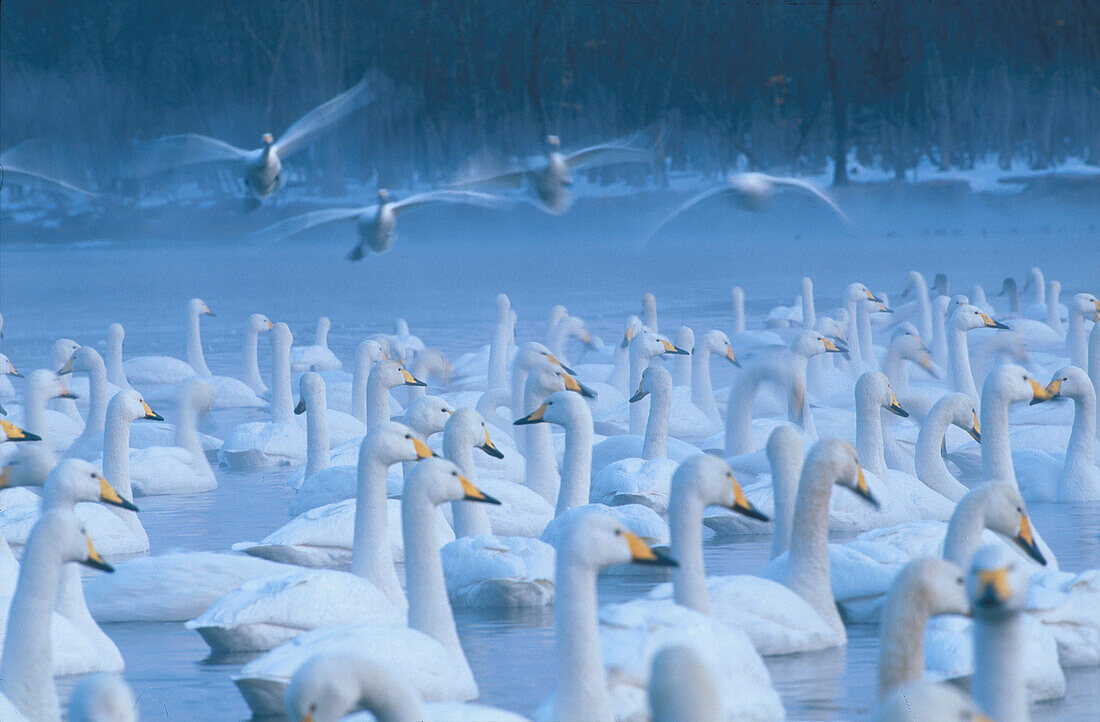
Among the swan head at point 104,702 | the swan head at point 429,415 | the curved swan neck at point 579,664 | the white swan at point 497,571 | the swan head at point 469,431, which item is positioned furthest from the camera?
the swan head at point 429,415

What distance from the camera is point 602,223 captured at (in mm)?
39062

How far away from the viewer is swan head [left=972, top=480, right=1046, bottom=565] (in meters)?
5.91

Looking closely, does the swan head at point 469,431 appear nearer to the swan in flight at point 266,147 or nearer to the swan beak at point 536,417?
the swan beak at point 536,417

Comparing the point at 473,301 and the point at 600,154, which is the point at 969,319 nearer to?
the point at 600,154

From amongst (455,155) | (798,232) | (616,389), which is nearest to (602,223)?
(798,232)

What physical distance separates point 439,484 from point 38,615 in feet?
4.58

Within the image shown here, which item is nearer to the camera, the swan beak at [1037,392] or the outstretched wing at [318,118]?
the swan beak at [1037,392]

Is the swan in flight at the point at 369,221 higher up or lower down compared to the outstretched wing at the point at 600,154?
lower down

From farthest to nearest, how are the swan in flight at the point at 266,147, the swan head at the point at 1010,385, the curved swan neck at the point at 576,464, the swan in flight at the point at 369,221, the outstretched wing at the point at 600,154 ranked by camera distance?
the outstretched wing at the point at 600,154 < the swan in flight at the point at 266,147 < the swan in flight at the point at 369,221 < the swan head at the point at 1010,385 < the curved swan neck at the point at 576,464

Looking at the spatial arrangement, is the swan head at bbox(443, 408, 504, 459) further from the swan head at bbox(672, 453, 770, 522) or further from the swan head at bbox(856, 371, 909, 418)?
the swan head at bbox(856, 371, 909, 418)

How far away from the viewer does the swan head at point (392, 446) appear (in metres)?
6.69

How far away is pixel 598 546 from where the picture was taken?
472 cm

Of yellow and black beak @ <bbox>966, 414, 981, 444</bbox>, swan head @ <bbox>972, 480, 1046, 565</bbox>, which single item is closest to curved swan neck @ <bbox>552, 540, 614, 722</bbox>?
swan head @ <bbox>972, 480, 1046, 565</bbox>

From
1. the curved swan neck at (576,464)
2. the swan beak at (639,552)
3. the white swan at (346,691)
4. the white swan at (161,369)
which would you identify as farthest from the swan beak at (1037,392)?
the white swan at (161,369)
